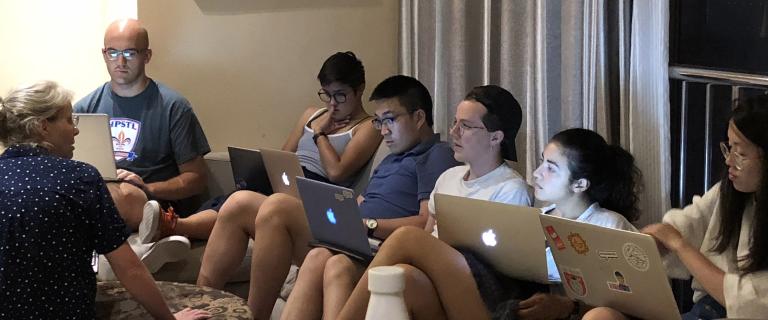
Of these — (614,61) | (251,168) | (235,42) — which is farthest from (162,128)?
(614,61)

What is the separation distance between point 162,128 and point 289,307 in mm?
1167

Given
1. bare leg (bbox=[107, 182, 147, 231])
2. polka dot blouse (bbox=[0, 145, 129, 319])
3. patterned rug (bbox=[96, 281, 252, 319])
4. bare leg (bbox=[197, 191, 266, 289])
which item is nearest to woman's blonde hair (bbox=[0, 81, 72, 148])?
polka dot blouse (bbox=[0, 145, 129, 319])

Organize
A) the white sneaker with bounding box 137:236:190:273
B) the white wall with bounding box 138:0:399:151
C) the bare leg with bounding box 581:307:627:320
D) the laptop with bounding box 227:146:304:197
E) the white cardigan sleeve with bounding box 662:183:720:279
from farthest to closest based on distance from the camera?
the white wall with bounding box 138:0:399:151 < the laptop with bounding box 227:146:304:197 < the white sneaker with bounding box 137:236:190:273 < the white cardigan sleeve with bounding box 662:183:720:279 < the bare leg with bounding box 581:307:627:320

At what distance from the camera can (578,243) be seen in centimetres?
206

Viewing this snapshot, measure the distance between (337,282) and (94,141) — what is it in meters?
1.08

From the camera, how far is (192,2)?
4.02 m

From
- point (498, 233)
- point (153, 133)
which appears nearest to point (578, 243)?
point (498, 233)

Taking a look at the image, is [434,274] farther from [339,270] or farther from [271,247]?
[271,247]

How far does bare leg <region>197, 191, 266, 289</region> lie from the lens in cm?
307

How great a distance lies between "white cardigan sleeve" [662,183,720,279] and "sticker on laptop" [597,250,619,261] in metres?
0.29

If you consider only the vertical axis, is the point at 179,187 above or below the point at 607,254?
below

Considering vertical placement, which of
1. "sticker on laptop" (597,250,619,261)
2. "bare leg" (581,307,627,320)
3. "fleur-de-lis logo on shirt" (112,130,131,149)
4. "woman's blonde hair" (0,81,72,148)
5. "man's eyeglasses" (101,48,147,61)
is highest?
"man's eyeglasses" (101,48,147,61)

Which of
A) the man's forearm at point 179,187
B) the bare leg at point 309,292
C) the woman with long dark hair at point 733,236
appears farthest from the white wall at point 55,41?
the woman with long dark hair at point 733,236

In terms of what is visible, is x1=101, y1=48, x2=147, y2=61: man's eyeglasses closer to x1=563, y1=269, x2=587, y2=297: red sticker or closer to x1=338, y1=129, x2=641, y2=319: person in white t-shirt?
x1=338, y1=129, x2=641, y2=319: person in white t-shirt
